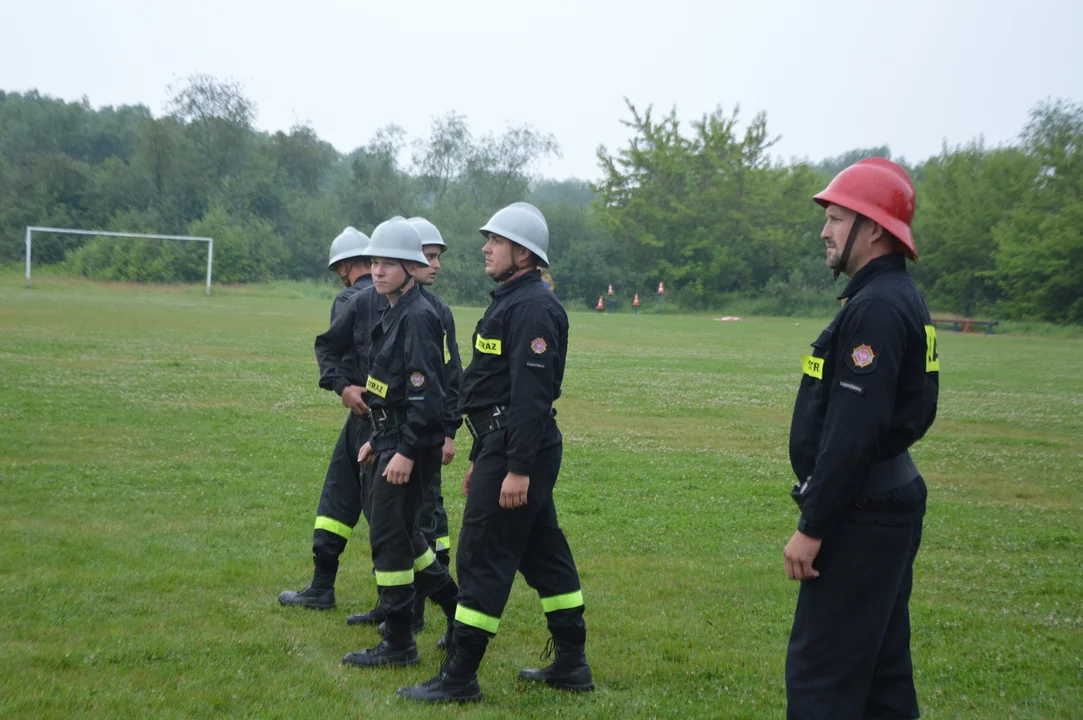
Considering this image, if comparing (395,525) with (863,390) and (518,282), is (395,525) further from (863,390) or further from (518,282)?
(863,390)

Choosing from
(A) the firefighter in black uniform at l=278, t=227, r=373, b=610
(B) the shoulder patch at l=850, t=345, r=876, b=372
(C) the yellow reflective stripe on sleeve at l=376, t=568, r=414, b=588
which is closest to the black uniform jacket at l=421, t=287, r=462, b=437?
(A) the firefighter in black uniform at l=278, t=227, r=373, b=610

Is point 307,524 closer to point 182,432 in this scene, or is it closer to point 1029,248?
point 182,432

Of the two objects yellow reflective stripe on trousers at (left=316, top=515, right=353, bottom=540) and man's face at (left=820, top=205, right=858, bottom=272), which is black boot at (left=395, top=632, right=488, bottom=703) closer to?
yellow reflective stripe on trousers at (left=316, top=515, right=353, bottom=540)

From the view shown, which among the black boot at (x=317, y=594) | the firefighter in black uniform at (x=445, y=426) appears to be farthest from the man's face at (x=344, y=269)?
the black boot at (x=317, y=594)

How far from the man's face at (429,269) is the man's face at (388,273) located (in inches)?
7.9

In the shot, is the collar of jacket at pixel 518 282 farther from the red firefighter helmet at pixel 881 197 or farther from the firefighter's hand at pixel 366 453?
the red firefighter helmet at pixel 881 197

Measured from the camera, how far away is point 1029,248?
6384 centimetres

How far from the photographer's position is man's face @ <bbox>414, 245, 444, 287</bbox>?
6.36 m

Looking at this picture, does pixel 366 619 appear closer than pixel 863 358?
No

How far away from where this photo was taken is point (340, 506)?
670cm

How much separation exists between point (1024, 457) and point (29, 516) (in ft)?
41.3

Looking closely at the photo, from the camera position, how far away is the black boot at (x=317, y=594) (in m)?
6.61

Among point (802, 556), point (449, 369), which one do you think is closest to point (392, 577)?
point (449, 369)

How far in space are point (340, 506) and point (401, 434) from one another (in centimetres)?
139
